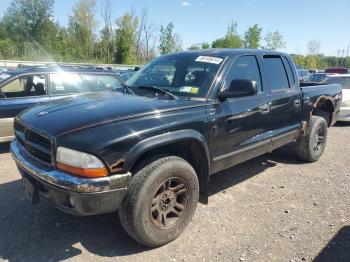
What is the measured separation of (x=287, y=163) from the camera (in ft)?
19.8

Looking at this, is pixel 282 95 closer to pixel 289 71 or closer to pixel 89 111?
pixel 289 71

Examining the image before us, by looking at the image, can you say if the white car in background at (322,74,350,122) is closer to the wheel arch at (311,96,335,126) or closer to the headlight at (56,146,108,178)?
the wheel arch at (311,96,335,126)

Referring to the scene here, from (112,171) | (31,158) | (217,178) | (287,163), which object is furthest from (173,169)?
(287,163)

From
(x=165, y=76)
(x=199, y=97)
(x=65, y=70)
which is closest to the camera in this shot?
(x=199, y=97)

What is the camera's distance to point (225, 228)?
3.69m

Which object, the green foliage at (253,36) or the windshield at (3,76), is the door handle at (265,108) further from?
the green foliage at (253,36)

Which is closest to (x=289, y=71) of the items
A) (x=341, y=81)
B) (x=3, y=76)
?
(x=3, y=76)

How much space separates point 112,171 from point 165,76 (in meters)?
1.77

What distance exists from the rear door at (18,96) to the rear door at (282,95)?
4.35 metres

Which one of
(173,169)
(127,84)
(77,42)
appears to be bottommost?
(173,169)

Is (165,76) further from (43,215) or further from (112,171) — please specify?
(43,215)

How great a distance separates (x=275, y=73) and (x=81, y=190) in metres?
3.35

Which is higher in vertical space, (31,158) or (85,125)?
(85,125)

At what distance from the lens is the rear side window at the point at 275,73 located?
15.5 ft
